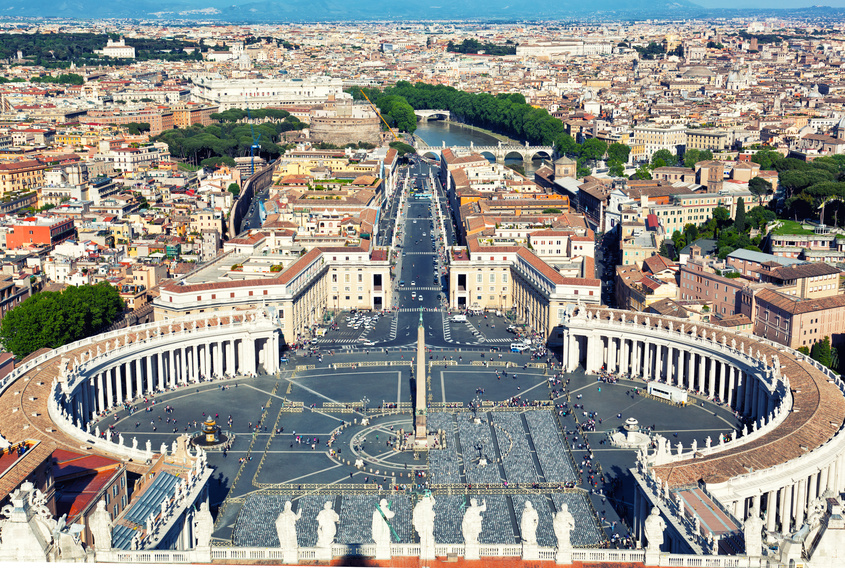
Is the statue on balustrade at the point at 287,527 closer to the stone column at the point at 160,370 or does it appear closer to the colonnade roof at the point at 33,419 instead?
the colonnade roof at the point at 33,419

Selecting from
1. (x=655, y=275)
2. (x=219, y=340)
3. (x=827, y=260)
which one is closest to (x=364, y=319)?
(x=219, y=340)

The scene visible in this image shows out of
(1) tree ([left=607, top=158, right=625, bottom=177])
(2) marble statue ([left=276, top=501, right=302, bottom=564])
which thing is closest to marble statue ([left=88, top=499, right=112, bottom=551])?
(2) marble statue ([left=276, top=501, right=302, bottom=564])

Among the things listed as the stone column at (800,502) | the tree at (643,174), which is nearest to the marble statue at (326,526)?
the stone column at (800,502)

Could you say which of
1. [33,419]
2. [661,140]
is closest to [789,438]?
[33,419]

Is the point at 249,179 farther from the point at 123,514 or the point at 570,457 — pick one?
the point at 123,514

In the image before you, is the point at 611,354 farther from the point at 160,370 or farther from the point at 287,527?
the point at 287,527

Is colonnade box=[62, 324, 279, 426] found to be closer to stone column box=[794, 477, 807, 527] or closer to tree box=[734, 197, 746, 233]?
stone column box=[794, 477, 807, 527]

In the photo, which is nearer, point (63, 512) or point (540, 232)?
point (63, 512)
